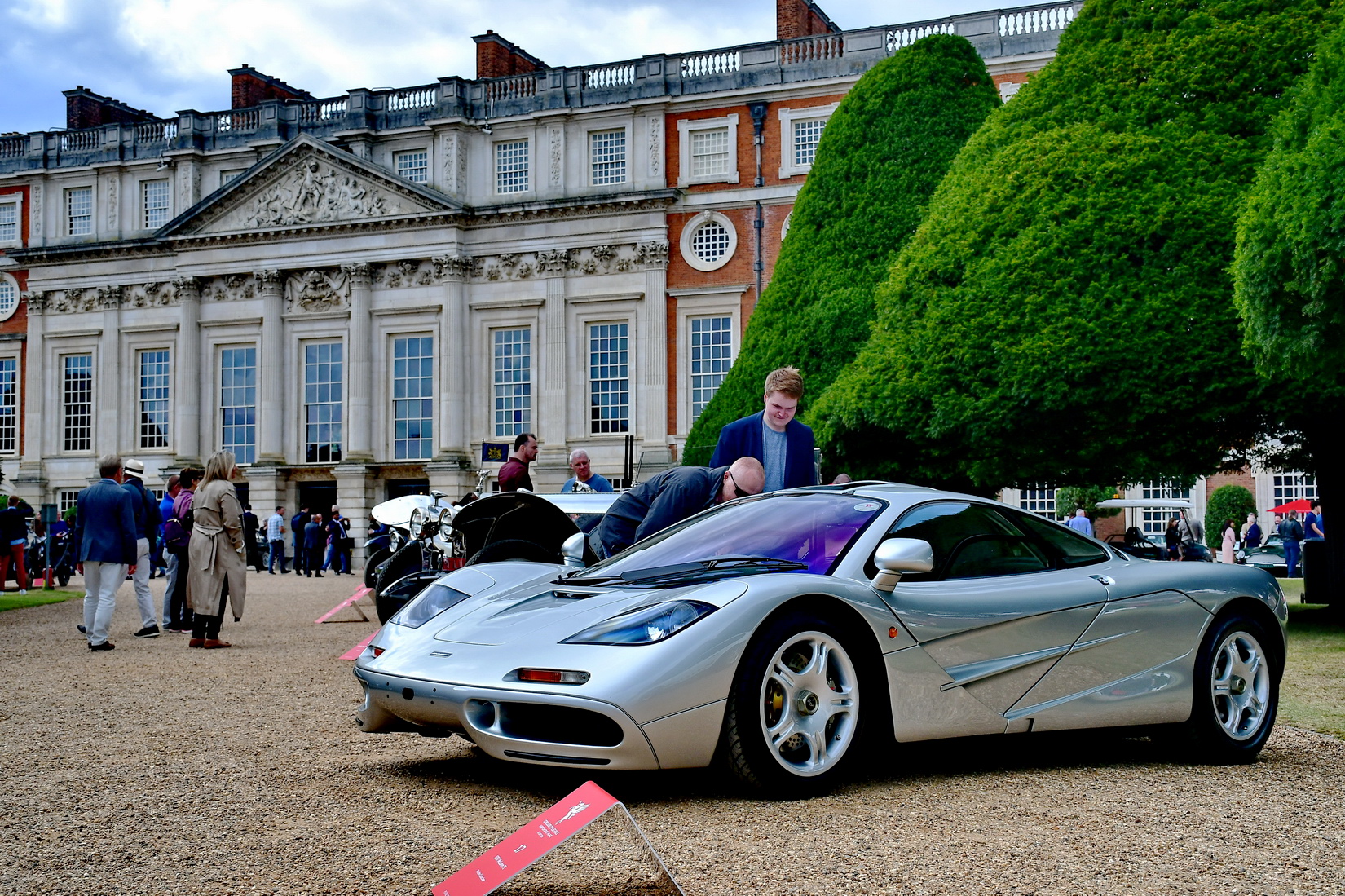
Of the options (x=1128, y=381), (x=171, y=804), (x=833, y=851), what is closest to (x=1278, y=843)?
(x=833, y=851)

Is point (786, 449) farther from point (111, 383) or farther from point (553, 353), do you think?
point (111, 383)

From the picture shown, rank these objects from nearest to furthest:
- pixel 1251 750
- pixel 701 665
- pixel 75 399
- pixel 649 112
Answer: pixel 701 665 < pixel 1251 750 < pixel 649 112 < pixel 75 399

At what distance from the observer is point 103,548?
12.8m

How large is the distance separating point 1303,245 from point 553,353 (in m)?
32.1

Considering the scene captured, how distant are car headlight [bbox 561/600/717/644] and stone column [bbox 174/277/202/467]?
43837mm

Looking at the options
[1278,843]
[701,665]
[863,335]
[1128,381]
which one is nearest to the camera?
[1278,843]

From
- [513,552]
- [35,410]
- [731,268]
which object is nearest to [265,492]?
[35,410]

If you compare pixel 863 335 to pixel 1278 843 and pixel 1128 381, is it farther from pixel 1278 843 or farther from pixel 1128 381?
pixel 1278 843

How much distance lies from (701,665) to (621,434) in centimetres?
3730

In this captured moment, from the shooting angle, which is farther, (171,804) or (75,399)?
(75,399)

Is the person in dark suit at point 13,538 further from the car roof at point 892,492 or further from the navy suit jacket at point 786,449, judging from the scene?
the car roof at point 892,492

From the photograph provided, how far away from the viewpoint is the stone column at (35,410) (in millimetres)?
47719

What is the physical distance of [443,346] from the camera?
43.3 metres

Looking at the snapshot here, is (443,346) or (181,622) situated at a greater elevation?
(443,346)
